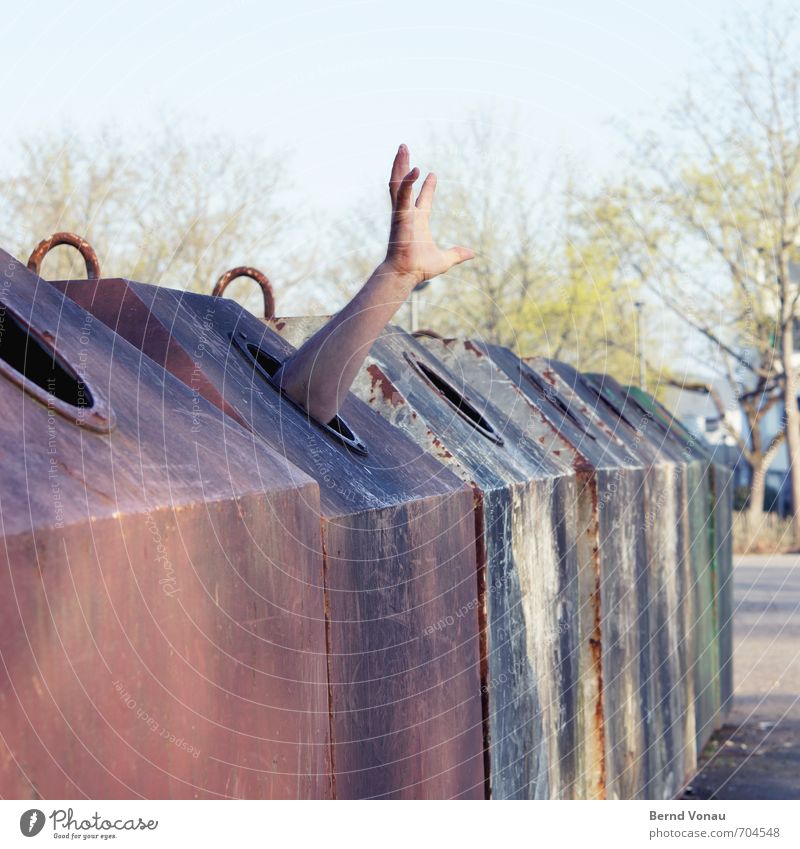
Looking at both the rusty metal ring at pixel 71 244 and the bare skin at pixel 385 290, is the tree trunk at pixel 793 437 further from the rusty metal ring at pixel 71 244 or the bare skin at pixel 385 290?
the bare skin at pixel 385 290

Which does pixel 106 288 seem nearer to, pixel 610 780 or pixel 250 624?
pixel 250 624

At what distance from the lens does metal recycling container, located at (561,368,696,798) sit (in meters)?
6.24

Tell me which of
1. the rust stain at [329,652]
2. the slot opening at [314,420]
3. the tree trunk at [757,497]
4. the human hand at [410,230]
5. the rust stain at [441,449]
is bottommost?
the tree trunk at [757,497]

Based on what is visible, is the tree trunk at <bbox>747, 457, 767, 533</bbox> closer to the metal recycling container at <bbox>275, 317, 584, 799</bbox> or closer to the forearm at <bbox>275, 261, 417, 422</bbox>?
the metal recycling container at <bbox>275, 317, 584, 799</bbox>

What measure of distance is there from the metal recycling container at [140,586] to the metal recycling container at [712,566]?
5674mm

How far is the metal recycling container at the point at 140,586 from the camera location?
174cm

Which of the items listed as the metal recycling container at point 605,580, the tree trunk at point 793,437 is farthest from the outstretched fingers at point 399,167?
the tree trunk at point 793,437

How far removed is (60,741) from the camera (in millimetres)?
1762

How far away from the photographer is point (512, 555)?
391 cm

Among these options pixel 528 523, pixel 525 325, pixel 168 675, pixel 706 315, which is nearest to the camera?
pixel 168 675

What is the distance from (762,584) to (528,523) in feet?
38.2

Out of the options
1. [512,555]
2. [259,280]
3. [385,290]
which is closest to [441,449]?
[512,555]

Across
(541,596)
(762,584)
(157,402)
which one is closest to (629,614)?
(541,596)

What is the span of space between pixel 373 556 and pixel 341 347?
554 millimetres
